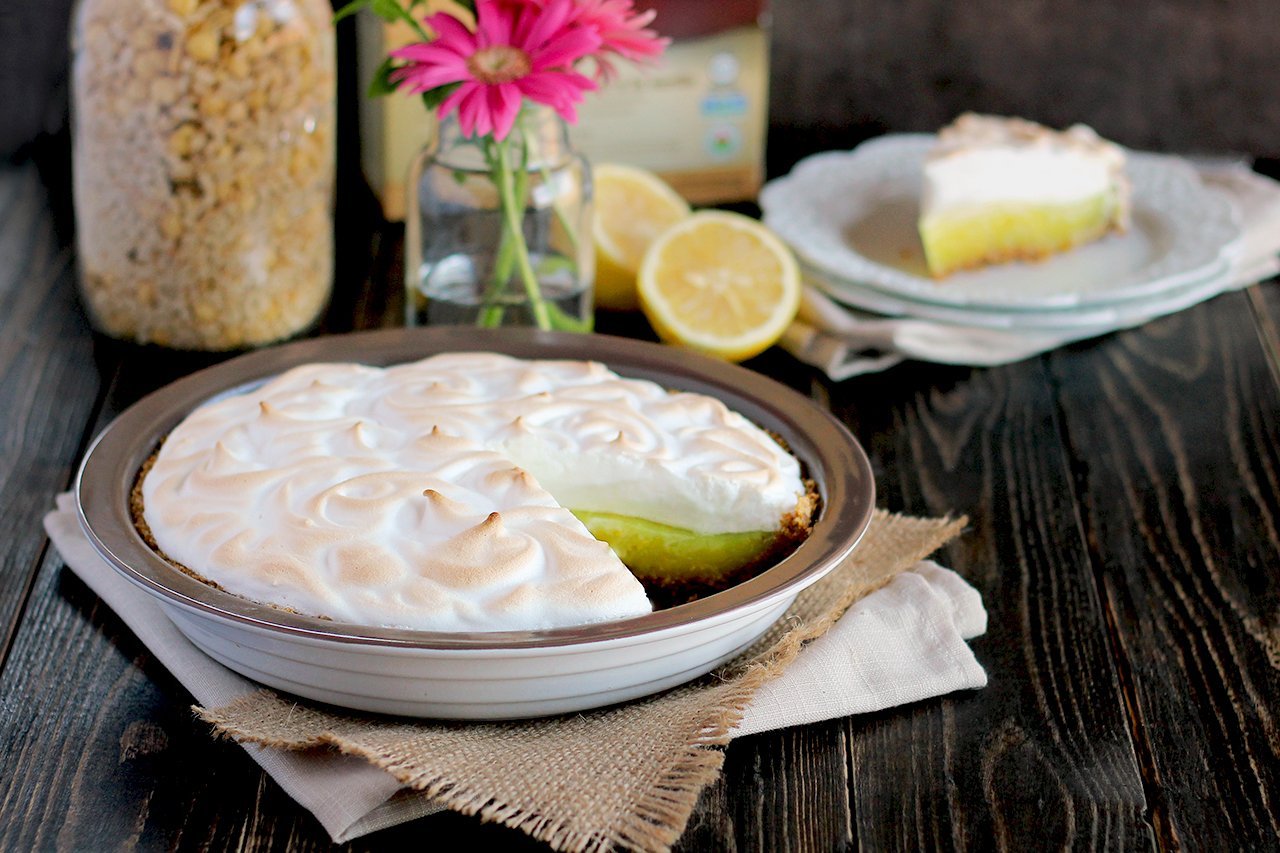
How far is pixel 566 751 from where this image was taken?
1104 millimetres

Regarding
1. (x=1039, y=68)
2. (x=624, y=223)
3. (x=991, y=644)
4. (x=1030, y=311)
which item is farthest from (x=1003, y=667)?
(x=1039, y=68)

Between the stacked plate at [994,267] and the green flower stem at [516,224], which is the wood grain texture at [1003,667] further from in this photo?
the green flower stem at [516,224]

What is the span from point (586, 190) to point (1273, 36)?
171 centimetres

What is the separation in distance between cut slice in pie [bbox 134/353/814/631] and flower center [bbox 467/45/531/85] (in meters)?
0.32

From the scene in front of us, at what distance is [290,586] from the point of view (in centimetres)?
110

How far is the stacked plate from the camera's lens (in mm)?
1999

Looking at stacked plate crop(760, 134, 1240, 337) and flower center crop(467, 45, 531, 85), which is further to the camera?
stacked plate crop(760, 134, 1240, 337)

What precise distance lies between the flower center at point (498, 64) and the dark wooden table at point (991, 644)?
0.58 metres

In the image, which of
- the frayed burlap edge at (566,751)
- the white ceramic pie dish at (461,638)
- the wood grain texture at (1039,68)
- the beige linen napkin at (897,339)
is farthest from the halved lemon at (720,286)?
the wood grain texture at (1039,68)

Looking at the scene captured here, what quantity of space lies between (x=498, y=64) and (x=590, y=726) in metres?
0.80

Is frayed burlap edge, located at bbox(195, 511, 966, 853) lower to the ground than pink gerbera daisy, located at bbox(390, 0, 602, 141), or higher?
lower

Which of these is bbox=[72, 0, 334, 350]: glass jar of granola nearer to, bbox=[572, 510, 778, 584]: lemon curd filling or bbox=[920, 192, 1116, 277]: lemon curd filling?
bbox=[572, 510, 778, 584]: lemon curd filling

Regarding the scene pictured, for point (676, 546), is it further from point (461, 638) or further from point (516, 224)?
point (516, 224)

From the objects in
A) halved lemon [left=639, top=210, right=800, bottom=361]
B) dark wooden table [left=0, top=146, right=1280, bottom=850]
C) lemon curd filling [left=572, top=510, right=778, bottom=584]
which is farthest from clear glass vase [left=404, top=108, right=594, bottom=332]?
lemon curd filling [left=572, top=510, right=778, bottom=584]
